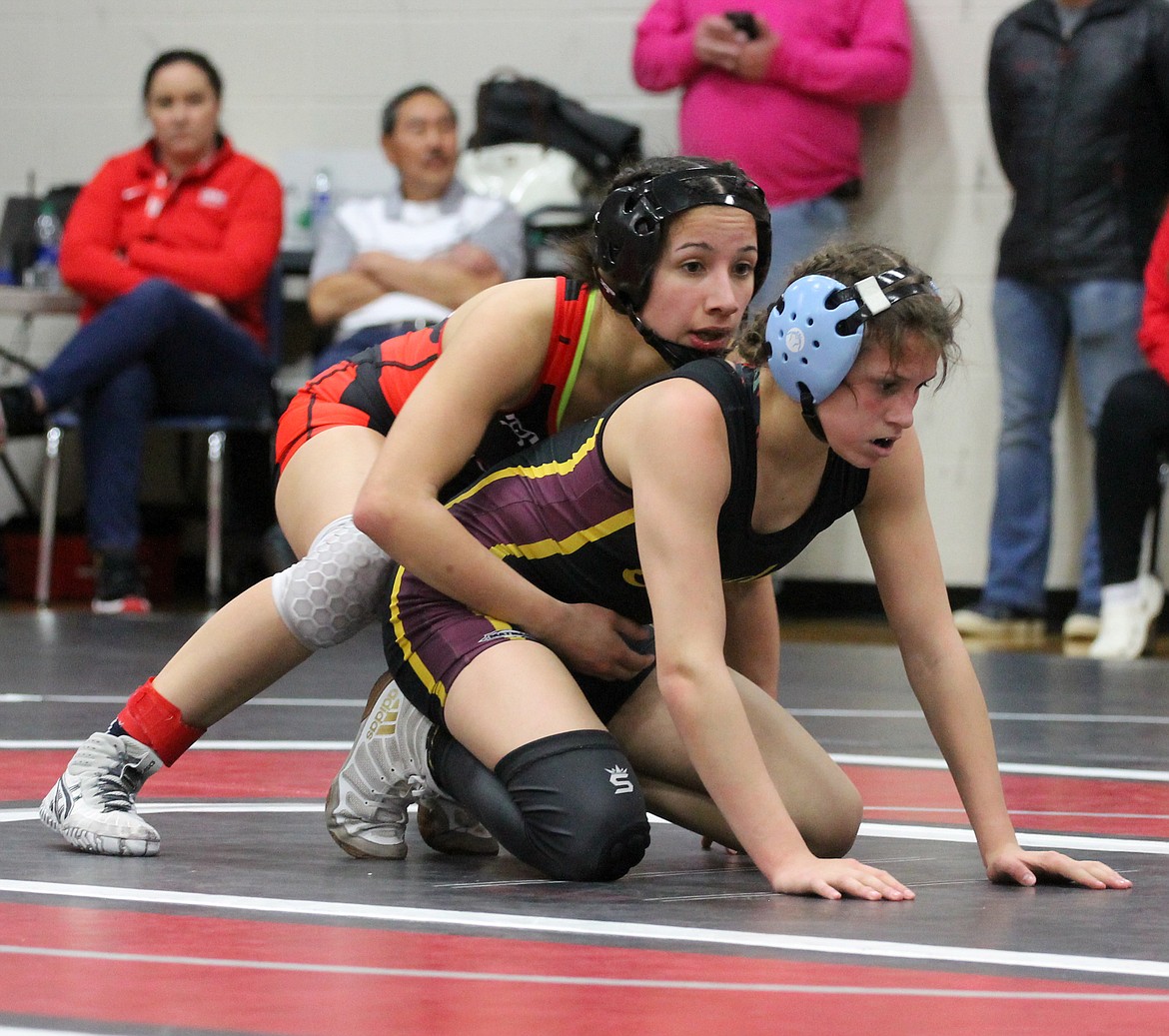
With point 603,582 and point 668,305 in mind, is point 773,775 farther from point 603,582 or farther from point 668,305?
point 668,305

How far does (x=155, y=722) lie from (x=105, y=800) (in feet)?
0.38

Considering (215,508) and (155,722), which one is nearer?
(155,722)

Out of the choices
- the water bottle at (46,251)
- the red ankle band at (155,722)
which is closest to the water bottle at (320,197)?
the water bottle at (46,251)

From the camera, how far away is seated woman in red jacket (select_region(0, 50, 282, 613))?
587 cm

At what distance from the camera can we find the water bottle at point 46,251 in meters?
6.36

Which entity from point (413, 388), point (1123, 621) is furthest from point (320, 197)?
point (413, 388)

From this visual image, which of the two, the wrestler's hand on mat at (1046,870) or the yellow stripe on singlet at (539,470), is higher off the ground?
the yellow stripe on singlet at (539,470)

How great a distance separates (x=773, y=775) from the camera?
2367 mm

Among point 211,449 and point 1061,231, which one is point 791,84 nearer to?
point 1061,231

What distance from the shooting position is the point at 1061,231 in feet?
18.4

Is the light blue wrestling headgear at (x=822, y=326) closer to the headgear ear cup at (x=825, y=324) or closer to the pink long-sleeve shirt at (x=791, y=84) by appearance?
the headgear ear cup at (x=825, y=324)

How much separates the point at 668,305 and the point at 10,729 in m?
1.56

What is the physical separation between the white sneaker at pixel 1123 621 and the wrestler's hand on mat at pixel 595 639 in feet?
9.87

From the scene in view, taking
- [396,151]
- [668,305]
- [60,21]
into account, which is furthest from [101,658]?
[60,21]
